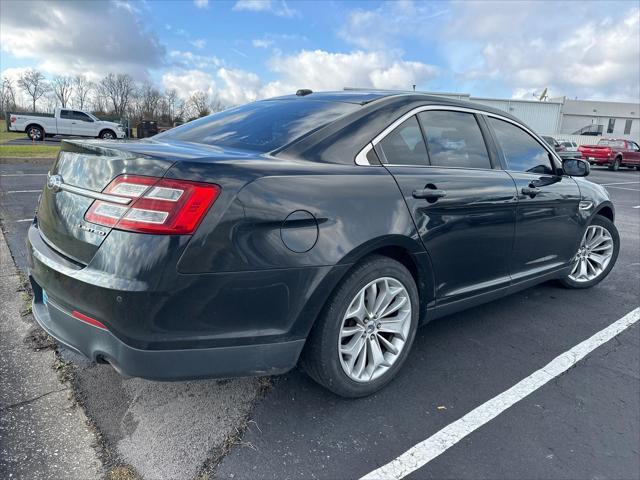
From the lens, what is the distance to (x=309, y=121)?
2.53 m

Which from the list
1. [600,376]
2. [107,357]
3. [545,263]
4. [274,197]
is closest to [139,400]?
[107,357]

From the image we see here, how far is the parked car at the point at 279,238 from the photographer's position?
5.90ft

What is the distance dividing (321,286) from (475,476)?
41.9 inches

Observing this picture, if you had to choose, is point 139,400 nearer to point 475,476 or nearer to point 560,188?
point 475,476

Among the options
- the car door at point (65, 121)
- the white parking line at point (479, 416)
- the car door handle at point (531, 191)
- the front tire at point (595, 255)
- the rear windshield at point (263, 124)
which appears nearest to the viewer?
the white parking line at point (479, 416)

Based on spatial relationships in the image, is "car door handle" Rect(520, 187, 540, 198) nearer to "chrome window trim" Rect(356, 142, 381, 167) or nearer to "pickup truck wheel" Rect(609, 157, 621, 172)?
"chrome window trim" Rect(356, 142, 381, 167)

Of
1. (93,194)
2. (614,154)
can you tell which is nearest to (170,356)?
(93,194)

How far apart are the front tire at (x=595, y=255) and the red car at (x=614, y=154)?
76.8ft

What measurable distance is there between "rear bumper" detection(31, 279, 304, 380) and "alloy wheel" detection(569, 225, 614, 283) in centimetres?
344

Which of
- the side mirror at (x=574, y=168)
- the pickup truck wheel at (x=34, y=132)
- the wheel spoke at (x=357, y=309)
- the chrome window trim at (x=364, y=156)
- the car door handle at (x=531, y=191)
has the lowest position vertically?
the wheel spoke at (x=357, y=309)

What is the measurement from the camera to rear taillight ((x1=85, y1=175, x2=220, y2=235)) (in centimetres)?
177

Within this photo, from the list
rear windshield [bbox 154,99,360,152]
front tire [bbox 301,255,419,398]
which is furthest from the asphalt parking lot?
rear windshield [bbox 154,99,360,152]

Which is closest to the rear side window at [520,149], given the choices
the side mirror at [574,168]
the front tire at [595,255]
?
the side mirror at [574,168]

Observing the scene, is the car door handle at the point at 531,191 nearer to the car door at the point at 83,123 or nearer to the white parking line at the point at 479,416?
the white parking line at the point at 479,416
